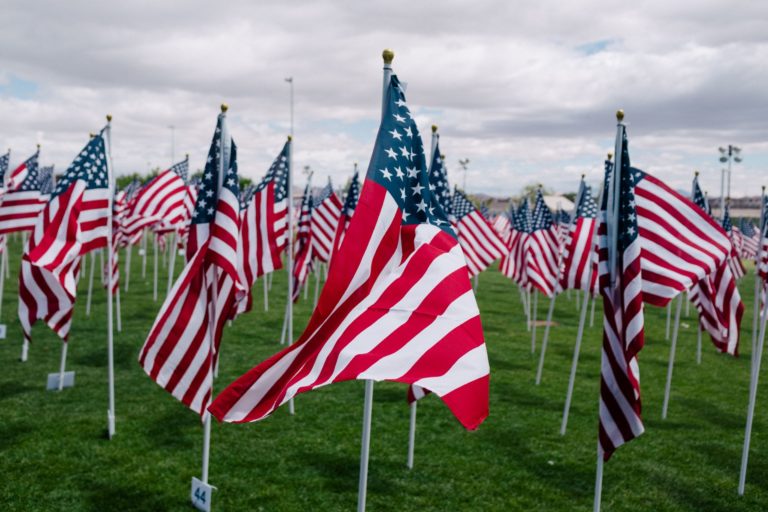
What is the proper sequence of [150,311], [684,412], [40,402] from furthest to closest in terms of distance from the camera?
[150,311], [684,412], [40,402]

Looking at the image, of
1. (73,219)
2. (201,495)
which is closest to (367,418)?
(201,495)

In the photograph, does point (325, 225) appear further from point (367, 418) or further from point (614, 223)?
point (367, 418)

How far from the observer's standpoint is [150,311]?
70.3 ft

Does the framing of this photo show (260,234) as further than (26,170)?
No

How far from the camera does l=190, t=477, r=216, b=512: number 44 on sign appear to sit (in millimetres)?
7698

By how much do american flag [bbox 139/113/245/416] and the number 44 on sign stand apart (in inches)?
34.9

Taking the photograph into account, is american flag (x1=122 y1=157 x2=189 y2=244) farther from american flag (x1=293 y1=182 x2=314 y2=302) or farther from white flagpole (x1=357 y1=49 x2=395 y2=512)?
white flagpole (x1=357 y1=49 x2=395 y2=512)

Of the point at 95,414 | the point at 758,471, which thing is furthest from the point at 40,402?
the point at 758,471

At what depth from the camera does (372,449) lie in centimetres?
1015

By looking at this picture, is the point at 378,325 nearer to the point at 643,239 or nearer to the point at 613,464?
the point at 643,239

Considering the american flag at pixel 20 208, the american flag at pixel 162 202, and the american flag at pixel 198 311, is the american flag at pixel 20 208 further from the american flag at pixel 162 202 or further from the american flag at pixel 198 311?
the american flag at pixel 198 311

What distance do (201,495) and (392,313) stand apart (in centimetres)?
433

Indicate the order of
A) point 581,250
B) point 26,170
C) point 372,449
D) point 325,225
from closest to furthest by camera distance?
point 372,449, point 581,250, point 26,170, point 325,225

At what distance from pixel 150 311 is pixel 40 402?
975 cm
